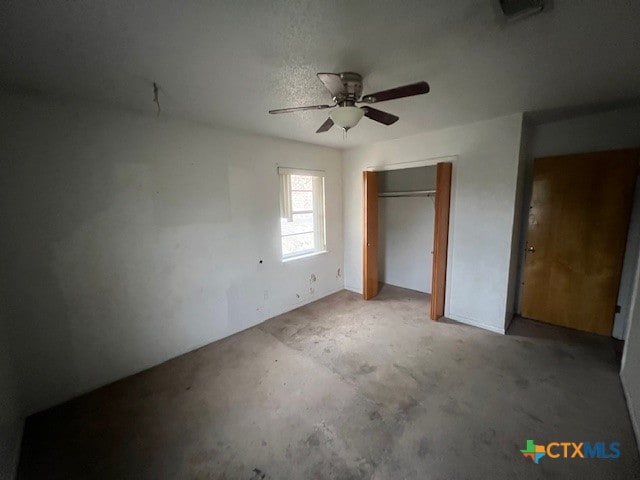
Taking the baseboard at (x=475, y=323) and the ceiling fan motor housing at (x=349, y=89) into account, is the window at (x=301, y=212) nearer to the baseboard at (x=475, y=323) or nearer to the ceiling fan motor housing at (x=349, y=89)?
the ceiling fan motor housing at (x=349, y=89)

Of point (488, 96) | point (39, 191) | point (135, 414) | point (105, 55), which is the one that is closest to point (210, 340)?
point (135, 414)

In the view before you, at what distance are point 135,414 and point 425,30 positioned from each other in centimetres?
303

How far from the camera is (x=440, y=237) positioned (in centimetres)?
311

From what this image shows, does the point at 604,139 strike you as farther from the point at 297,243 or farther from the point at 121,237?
the point at 121,237

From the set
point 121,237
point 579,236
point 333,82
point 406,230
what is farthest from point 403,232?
point 121,237

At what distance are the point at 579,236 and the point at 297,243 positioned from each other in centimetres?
332

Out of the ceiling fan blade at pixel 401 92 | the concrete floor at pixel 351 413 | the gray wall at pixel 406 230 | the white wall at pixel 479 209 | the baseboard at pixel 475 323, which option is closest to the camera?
the ceiling fan blade at pixel 401 92

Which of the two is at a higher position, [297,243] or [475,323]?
[297,243]

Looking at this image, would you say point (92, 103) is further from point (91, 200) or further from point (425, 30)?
point (425, 30)

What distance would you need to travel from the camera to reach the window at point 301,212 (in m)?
3.61

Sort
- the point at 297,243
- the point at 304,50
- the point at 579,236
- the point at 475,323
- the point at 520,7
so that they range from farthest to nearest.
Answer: the point at 297,243, the point at 475,323, the point at 579,236, the point at 304,50, the point at 520,7

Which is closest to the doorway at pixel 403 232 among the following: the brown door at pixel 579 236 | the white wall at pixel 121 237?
the brown door at pixel 579 236

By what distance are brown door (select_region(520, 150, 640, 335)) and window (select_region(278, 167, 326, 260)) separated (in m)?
2.68

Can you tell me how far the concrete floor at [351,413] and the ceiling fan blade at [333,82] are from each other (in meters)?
2.21
